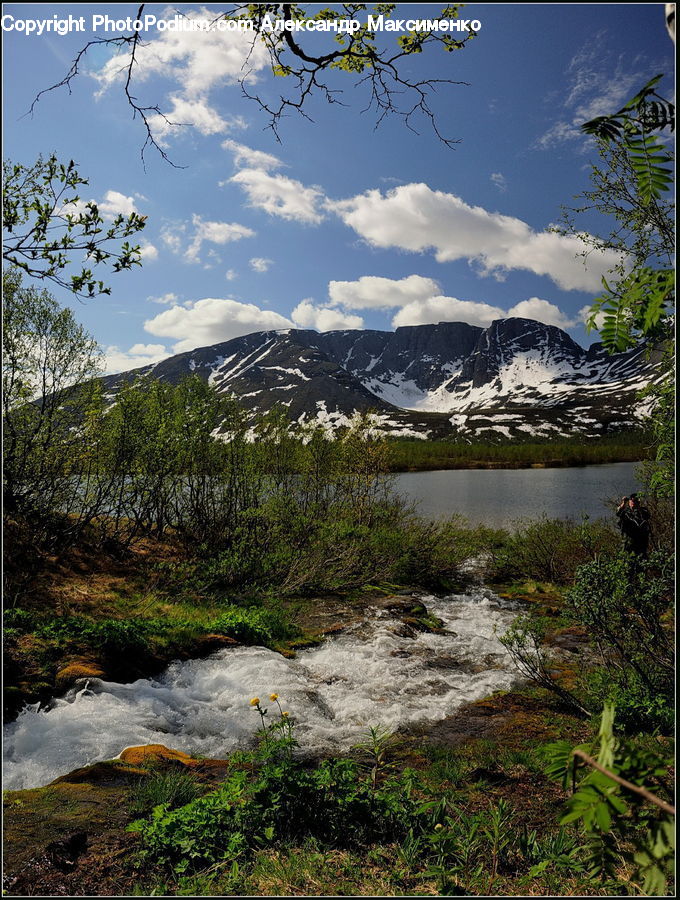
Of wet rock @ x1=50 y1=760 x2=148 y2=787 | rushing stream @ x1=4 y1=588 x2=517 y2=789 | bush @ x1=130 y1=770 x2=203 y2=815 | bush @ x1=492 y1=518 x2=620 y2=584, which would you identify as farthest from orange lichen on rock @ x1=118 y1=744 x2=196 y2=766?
bush @ x1=492 y1=518 x2=620 y2=584

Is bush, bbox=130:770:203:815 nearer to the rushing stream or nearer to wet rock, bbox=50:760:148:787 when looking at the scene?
wet rock, bbox=50:760:148:787

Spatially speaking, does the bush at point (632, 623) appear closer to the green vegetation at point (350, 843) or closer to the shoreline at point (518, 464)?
the green vegetation at point (350, 843)

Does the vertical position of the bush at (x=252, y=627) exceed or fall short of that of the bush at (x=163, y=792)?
it falls short

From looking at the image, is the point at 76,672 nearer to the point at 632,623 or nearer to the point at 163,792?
the point at 163,792

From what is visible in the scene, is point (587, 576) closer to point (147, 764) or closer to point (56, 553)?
point (147, 764)

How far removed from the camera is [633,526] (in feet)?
36.6

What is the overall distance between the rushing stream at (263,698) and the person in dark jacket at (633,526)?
3855 millimetres

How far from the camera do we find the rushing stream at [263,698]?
19.1 ft

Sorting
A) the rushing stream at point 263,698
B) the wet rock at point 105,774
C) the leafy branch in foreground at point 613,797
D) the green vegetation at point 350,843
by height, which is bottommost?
the rushing stream at point 263,698

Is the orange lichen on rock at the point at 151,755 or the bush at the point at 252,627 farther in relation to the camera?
the bush at the point at 252,627

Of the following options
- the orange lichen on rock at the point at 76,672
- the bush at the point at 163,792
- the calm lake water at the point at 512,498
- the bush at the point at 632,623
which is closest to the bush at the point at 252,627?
the orange lichen on rock at the point at 76,672

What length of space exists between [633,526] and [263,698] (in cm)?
881

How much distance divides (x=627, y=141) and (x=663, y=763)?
198cm

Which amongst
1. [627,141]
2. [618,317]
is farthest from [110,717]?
[627,141]
